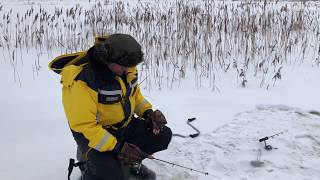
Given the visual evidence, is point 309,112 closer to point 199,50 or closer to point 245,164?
point 245,164

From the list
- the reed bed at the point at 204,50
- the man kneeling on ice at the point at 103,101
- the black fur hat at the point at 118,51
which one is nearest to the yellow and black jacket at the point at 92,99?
the man kneeling on ice at the point at 103,101

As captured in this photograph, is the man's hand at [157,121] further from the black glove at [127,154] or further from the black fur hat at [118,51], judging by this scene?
the black fur hat at [118,51]

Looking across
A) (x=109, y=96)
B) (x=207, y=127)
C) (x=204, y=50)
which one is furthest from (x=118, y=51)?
(x=204, y=50)

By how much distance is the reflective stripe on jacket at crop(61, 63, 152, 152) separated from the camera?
2445 millimetres

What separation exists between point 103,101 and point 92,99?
4.4 inches

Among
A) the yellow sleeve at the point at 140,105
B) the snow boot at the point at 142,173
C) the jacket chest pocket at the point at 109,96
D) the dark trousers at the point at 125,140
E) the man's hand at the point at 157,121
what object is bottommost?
the snow boot at the point at 142,173

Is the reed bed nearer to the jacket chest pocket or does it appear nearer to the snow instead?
the snow

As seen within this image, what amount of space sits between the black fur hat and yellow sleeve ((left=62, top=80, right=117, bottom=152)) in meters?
0.21

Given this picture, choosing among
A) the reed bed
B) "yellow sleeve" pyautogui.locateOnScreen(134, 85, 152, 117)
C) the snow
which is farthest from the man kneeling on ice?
the reed bed

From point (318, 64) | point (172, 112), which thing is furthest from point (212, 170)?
point (318, 64)

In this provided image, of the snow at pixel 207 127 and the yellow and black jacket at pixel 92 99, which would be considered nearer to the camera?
the yellow and black jacket at pixel 92 99

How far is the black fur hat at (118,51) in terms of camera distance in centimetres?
241

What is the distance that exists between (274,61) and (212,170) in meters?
2.44

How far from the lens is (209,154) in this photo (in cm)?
337
